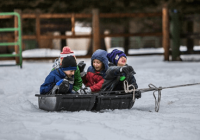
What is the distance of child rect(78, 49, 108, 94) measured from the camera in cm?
502

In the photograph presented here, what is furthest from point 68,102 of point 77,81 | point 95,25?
point 95,25

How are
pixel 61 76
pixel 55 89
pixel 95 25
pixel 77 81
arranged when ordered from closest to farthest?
1. pixel 55 89
2. pixel 61 76
3. pixel 77 81
4. pixel 95 25

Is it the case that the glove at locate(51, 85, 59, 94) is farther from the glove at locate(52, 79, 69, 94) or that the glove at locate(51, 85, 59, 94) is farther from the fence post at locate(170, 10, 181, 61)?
the fence post at locate(170, 10, 181, 61)

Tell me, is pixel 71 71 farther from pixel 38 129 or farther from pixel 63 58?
pixel 38 129

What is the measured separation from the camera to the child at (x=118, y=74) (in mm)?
4660

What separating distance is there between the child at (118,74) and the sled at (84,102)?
0.89 feet

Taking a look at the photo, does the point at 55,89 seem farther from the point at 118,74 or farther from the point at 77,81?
the point at 118,74

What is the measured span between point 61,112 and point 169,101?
5.85ft

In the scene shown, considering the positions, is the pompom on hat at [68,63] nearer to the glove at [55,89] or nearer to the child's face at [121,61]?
the glove at [55,89]

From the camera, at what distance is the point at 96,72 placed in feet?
17.1

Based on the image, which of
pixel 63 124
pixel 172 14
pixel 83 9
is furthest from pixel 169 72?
pixel 83 9

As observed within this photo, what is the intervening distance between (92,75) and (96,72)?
7 centimetres

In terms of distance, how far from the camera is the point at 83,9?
14.9 metres

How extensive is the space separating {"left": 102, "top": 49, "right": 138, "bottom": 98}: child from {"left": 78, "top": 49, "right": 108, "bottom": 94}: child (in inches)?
5.4
